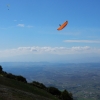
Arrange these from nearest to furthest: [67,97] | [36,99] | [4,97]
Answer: [4,97] → [36,99] → [67,97]

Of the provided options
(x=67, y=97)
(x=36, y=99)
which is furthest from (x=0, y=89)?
(x=67, y=97)

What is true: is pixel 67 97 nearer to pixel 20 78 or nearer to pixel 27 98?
pixel 20 78

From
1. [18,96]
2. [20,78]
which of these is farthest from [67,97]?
[18,96]

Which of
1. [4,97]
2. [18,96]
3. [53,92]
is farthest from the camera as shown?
[53,92]

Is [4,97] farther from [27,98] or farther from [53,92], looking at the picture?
[53,92]

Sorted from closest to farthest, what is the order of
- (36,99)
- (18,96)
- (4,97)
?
(4,97), (18,96), (36,99)

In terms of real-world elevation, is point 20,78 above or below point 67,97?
above

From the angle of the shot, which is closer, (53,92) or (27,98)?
(27,98)

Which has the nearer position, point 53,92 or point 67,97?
Answer: point 67,97

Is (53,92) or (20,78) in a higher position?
(20,78)
